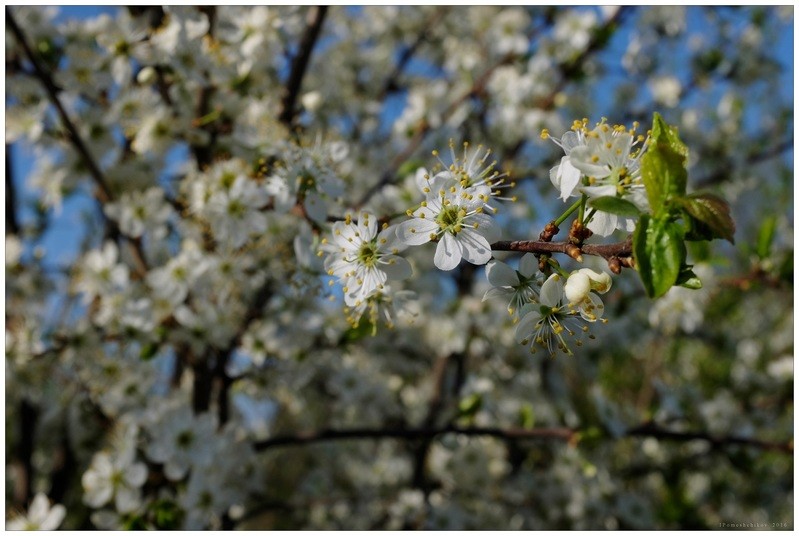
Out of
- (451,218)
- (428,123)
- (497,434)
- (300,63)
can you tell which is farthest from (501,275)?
(428,123)

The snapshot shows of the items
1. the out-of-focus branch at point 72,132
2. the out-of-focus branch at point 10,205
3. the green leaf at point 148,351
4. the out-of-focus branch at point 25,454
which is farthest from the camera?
the out-of-focus branch at point 10,205

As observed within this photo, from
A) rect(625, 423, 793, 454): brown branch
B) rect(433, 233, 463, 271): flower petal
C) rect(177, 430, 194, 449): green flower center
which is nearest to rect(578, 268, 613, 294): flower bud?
rect(433, 233, 463, 271): flower petal

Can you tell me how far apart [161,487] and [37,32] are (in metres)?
1.61

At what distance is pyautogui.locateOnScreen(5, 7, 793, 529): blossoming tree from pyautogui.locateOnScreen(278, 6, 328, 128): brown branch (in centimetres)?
1

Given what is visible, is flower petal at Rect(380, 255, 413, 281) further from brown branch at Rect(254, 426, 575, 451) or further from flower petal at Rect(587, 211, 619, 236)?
brown branch at Rect(254, 426, 575, 451)

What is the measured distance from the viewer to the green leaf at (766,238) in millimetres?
2051

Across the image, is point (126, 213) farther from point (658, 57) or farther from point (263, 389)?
point (658, 57)

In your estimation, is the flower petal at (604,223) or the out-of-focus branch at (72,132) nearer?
the flower petal at (604,223)

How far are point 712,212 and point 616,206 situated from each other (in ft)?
0.43

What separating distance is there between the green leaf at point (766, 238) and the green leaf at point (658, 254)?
1.40m

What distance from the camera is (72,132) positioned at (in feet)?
6.35

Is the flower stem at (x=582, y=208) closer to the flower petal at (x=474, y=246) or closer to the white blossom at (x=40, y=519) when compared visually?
the flower petal at (x=474, y=246)

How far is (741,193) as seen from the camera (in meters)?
4.27

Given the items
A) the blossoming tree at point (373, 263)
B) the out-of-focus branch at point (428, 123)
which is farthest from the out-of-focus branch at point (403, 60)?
the out-of-focus branch at point (428, 123)
